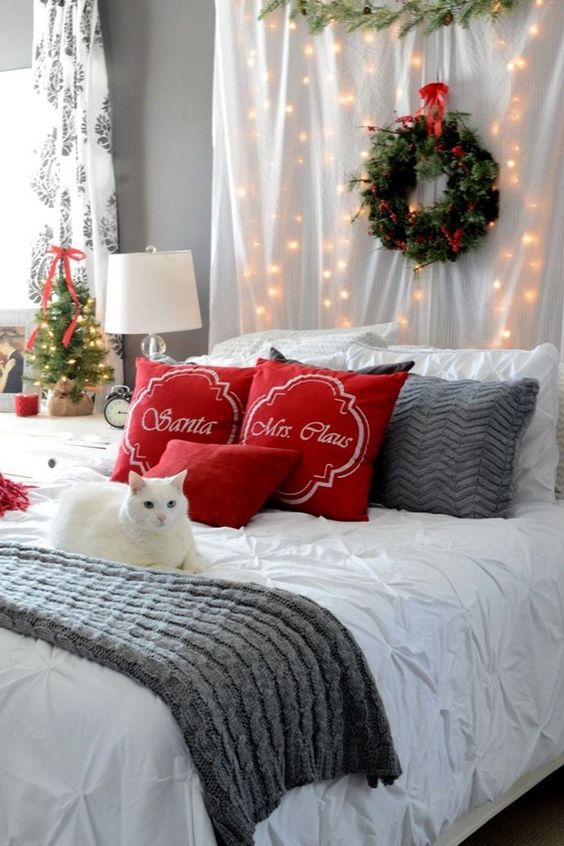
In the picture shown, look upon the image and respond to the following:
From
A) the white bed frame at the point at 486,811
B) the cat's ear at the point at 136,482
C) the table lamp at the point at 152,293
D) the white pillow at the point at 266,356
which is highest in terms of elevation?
the table lamp at the point at 152,293

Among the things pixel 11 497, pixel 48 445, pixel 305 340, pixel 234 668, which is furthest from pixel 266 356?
pixel 234 668

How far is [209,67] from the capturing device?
151 inches

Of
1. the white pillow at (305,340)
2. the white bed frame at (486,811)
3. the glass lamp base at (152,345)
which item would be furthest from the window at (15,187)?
the white bed frame at (486,811)

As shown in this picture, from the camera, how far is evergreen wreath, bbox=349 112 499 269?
3051 millimetres

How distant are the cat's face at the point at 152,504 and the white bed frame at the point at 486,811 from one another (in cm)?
77

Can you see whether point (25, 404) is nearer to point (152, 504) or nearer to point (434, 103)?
point (434, 103)

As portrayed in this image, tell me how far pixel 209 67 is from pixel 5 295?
154 centimetres

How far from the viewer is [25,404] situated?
406 centimetres

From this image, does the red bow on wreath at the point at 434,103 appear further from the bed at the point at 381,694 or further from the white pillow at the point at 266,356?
the bed at the point at 381,694

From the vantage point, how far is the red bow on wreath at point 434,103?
3104 millimetres

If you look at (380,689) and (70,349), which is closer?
(380,689)

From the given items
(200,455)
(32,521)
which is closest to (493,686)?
(200,455)

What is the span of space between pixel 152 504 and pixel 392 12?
193cm

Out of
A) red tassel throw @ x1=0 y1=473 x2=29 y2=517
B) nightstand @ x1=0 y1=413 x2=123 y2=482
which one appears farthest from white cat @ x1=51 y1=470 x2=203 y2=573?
nightstand @ x1=0 y1=413 x2=123 y2=482
